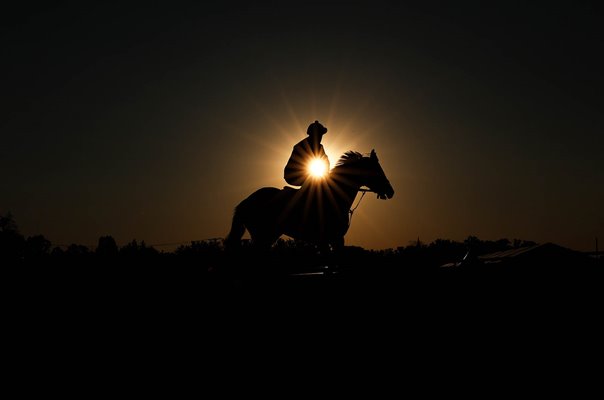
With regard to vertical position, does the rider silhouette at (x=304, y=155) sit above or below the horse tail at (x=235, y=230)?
above

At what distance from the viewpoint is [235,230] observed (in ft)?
37.8

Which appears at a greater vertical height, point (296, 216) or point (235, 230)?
point (296, 216)

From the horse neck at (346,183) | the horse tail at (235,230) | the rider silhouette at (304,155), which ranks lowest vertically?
the horse tail at (235,230)

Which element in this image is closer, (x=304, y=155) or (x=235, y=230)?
(x=235, y=230)

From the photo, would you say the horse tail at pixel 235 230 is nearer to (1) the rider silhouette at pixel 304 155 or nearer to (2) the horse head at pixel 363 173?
(1) the rider silhouette at pixel 304 155

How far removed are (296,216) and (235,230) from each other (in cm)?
128

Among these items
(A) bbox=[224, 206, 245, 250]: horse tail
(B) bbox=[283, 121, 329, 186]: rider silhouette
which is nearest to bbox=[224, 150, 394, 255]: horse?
(A) bbox=[224, 206, 245, 250]: horse tail

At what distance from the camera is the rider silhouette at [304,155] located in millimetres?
12125

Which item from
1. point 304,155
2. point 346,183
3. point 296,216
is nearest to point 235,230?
point 296,216

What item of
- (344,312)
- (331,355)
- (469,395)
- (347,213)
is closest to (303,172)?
(347,213)

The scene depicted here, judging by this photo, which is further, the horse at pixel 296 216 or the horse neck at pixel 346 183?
the horse neck at pixel 346 183

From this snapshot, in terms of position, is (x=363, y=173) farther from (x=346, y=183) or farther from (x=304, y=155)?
(x=304, y=155)

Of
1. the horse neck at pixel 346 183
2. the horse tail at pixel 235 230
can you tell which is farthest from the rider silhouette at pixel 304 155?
the horse tail at pixel 235 230

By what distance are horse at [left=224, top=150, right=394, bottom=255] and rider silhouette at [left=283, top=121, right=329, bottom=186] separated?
1.60 feet
